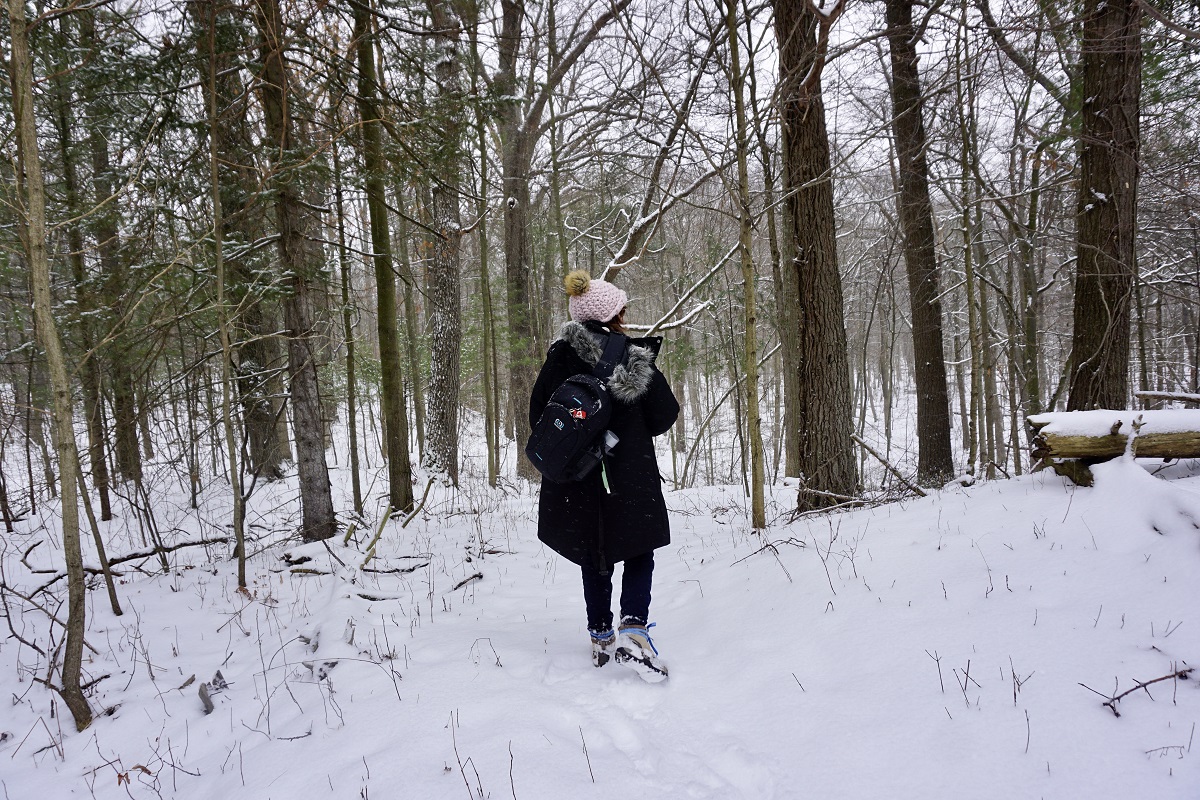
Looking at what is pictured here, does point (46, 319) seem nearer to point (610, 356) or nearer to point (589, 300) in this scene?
point (589, 300)

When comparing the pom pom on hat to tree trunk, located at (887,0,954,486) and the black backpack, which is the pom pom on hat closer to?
the black backpack

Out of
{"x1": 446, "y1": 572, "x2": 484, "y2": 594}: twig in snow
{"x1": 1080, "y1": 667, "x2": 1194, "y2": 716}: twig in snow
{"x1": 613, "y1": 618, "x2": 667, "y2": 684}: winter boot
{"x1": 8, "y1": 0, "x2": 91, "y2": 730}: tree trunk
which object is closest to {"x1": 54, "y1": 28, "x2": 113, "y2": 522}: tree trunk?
{"x1": 8, "y1": 0, "x2": 91, "y2": 730}: tree trunk

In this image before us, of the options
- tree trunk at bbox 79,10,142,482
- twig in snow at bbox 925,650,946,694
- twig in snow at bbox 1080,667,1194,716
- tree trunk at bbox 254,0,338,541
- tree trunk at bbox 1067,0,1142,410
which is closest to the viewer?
twig in snow at bbox 1080,667,1194,716

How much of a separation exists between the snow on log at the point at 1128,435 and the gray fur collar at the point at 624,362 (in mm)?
2743

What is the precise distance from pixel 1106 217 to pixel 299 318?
8148mm

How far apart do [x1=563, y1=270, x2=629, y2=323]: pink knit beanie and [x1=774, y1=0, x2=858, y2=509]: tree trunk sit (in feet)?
10.9

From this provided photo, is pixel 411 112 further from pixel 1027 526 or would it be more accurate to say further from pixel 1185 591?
pixel 1185 591

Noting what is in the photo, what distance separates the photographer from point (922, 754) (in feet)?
6.38

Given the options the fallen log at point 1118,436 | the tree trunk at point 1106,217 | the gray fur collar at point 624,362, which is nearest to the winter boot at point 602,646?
the gray fur collar at point 624,362

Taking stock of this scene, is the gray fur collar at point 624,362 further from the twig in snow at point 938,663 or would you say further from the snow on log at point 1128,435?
the snow on log at point 1128,435

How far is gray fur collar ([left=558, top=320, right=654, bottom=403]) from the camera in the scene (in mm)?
2703

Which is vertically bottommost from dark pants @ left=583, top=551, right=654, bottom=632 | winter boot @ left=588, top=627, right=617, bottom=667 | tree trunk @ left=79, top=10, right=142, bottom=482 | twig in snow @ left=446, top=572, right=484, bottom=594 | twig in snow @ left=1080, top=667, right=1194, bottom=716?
twig in snow @ left=446, top=572, right=484, bottom=594

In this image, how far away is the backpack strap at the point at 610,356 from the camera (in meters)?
2.71

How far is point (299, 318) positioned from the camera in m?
5.55
